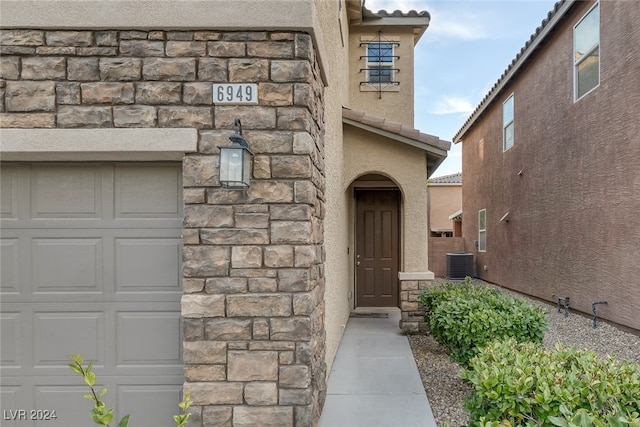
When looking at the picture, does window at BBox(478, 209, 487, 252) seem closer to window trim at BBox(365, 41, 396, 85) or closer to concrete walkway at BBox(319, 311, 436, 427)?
window trim at BBox(365, 41, 396, 85)

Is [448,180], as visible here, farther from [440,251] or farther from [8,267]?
[8,267]

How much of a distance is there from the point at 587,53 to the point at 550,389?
8.07 metres

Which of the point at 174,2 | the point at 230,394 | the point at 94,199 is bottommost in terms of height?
the point at 230,394

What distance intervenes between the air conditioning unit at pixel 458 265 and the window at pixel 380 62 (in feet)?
27.2

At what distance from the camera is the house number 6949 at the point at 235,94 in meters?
2.98

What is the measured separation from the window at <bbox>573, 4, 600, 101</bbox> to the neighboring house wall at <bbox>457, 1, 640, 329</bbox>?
0.16 m

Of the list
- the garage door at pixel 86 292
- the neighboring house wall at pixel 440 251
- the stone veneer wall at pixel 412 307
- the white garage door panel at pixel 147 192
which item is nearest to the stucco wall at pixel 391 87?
the stone veneer wall at pixel 412 307

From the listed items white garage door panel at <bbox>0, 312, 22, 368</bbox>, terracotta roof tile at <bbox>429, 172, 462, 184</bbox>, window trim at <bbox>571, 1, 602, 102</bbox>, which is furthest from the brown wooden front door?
terracotta roof tile at <bbox>429, 172, 462, 184</bbox>

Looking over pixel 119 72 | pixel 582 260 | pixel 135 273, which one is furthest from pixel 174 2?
pixel 582 260

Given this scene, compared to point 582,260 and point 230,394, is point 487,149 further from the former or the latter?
point 230,394

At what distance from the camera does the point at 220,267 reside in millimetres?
2953

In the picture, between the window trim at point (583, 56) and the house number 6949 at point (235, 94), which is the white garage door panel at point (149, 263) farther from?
the window trim at point (583, 56)

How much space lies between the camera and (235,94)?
2.98m

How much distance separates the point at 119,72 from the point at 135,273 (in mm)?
1614
